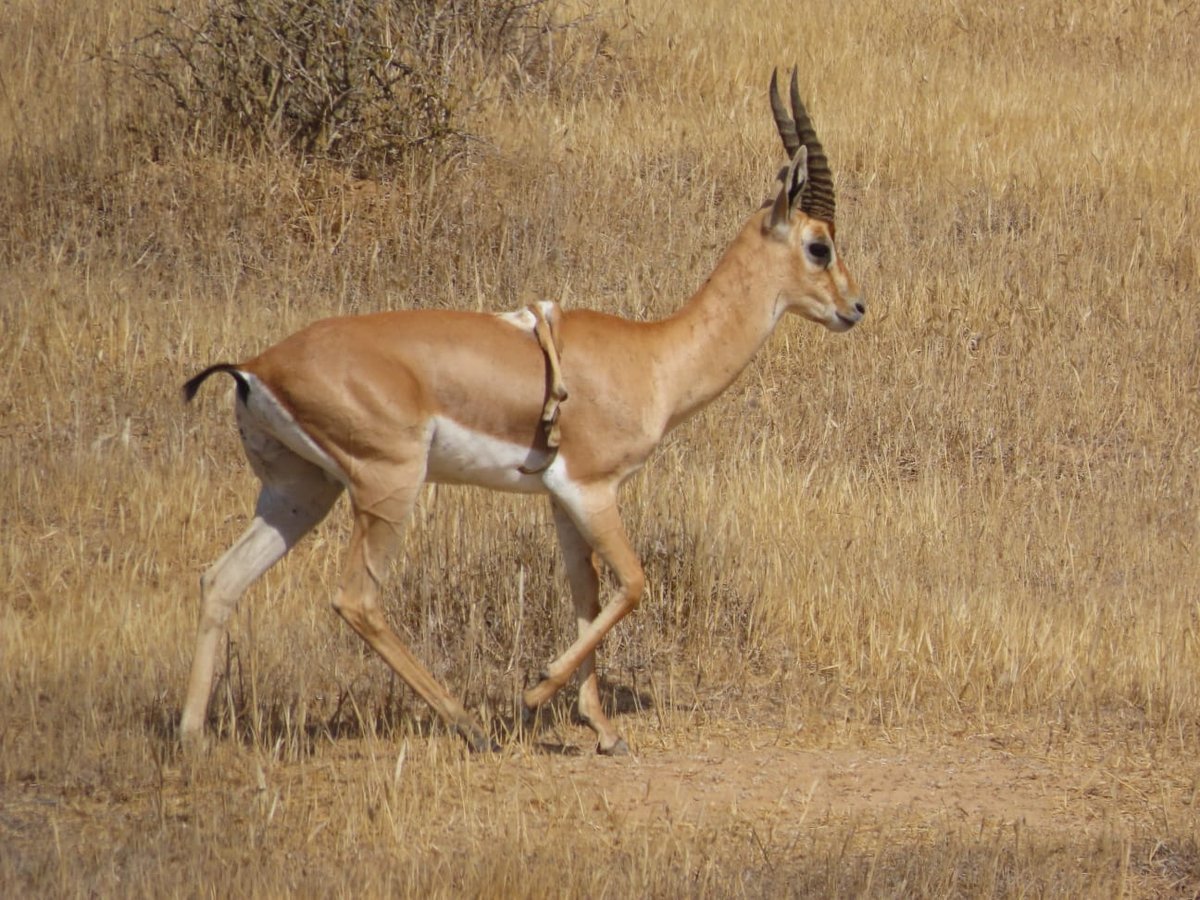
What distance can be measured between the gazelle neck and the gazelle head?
69mm

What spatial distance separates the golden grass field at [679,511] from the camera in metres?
5.52

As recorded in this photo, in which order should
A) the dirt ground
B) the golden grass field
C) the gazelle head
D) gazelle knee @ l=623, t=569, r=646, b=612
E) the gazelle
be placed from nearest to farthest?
the dirt ground
the golden grass field
the gazelle
gazelle knee @ l=623, t=569, r=646, b=612
the gazelle head

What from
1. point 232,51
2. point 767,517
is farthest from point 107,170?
A: point 767,517

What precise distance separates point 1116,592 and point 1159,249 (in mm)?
5038

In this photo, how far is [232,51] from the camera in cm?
1195

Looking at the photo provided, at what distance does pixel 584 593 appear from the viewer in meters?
6.48

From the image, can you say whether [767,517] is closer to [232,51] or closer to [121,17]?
[232,51]

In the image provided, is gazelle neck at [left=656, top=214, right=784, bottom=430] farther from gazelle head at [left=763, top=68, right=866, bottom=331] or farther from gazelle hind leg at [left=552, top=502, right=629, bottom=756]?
gazelle hind leg at [left=552, top=502, right=629, bottom=756]

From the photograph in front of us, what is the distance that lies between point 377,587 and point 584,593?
884 mm

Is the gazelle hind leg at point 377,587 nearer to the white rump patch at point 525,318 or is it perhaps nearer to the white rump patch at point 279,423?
the white rump patch at point 279,423

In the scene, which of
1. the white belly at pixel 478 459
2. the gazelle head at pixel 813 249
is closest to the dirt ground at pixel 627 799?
the white belly at pixel 478 459

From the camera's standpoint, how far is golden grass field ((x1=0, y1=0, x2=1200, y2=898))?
552 centimetres

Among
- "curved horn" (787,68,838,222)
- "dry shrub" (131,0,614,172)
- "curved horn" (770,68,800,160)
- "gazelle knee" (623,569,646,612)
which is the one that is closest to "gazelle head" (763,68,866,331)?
"curved horn" (787,68,838,222)

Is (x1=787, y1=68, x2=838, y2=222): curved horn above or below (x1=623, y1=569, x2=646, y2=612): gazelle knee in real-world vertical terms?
above
